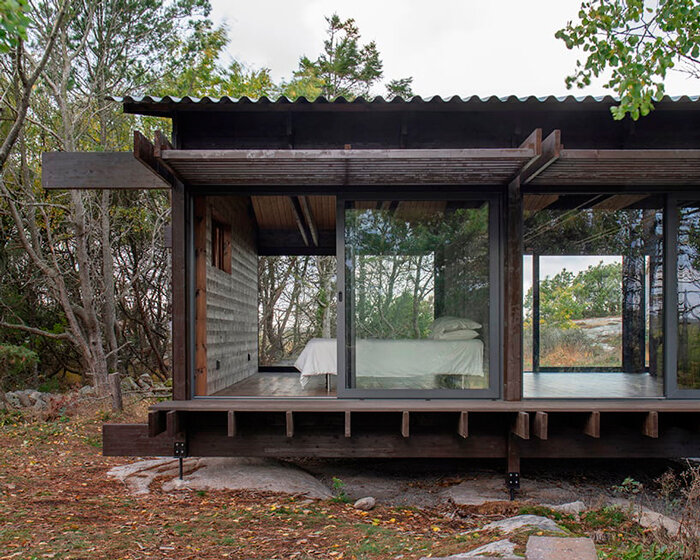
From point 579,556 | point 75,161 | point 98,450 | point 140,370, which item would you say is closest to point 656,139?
point 579,556

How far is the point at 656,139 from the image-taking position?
14.6 feet

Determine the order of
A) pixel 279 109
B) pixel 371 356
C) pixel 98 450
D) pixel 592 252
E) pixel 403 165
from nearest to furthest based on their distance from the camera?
pixel 403 165
pixel 279 109
pixel 371 356
pixel 592 252
pixel 98 450

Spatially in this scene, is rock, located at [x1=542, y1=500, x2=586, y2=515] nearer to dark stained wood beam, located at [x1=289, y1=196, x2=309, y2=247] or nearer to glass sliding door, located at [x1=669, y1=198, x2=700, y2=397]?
glass sliding door, located at [x1=669, y1=198, x2=700, y2=397]

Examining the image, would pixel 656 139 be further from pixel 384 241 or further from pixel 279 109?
pixel 279 109

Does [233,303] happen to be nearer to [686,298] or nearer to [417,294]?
[417,294]

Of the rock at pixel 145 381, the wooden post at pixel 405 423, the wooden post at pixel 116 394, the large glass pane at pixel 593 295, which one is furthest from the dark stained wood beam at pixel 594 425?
the rock at pixel 145 381

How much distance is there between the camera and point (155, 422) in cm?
395

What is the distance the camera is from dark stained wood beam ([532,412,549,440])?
3.80 metres

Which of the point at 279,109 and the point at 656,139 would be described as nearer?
the point at 279,109

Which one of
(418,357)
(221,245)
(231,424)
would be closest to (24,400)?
(221,245)

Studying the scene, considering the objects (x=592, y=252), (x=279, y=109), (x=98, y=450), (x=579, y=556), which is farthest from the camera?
(x=98, y=450)

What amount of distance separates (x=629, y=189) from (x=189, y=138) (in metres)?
3.73

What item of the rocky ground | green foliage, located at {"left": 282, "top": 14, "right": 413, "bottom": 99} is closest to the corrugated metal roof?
the rocky ground

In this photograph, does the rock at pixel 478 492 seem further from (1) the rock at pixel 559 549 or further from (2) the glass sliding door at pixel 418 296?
(1) the rock at pixel 559 549
